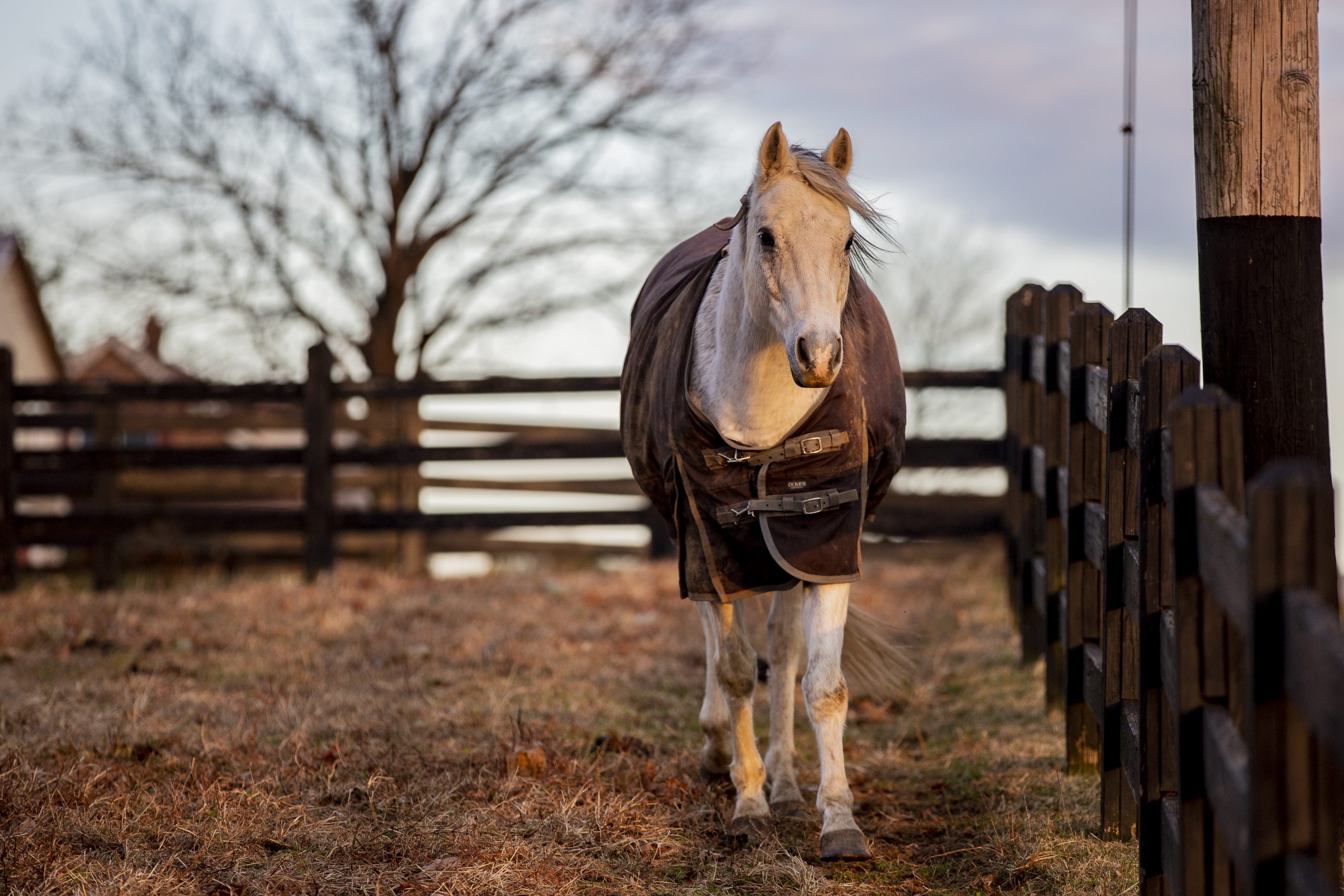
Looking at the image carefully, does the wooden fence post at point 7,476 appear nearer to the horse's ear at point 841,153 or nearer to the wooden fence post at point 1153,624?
the horse's ear at point 841,153

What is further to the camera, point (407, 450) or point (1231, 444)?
point (407, 450)

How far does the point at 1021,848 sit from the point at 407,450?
7.35 meters

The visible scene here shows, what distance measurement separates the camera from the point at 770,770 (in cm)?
414

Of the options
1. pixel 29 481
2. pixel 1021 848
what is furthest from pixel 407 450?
pixel 1021 848

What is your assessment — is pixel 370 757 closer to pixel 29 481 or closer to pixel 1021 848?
pixel 1021 848

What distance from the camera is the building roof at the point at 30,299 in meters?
23.1

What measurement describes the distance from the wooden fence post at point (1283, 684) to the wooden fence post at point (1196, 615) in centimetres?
42

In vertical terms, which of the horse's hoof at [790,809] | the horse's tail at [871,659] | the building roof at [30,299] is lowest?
the horse's hoof at [790,809]

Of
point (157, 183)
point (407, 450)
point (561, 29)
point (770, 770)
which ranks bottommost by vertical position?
point (770, 770)

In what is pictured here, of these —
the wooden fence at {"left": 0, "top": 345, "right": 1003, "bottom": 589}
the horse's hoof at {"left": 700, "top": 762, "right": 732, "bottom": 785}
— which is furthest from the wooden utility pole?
the wooden fence at {"left": 0, "top": 345, "right": 1003, "bottom": 589}

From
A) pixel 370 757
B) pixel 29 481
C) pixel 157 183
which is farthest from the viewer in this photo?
pixel 157 183

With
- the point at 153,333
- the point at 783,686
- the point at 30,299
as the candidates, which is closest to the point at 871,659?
the point at 783,686

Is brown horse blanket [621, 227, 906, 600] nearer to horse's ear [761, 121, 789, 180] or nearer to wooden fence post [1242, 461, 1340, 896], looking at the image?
horse's ear [761, 121, 789, 180]

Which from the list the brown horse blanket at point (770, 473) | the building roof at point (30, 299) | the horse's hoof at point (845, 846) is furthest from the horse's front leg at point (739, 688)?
the building roof at point (30, 299)
